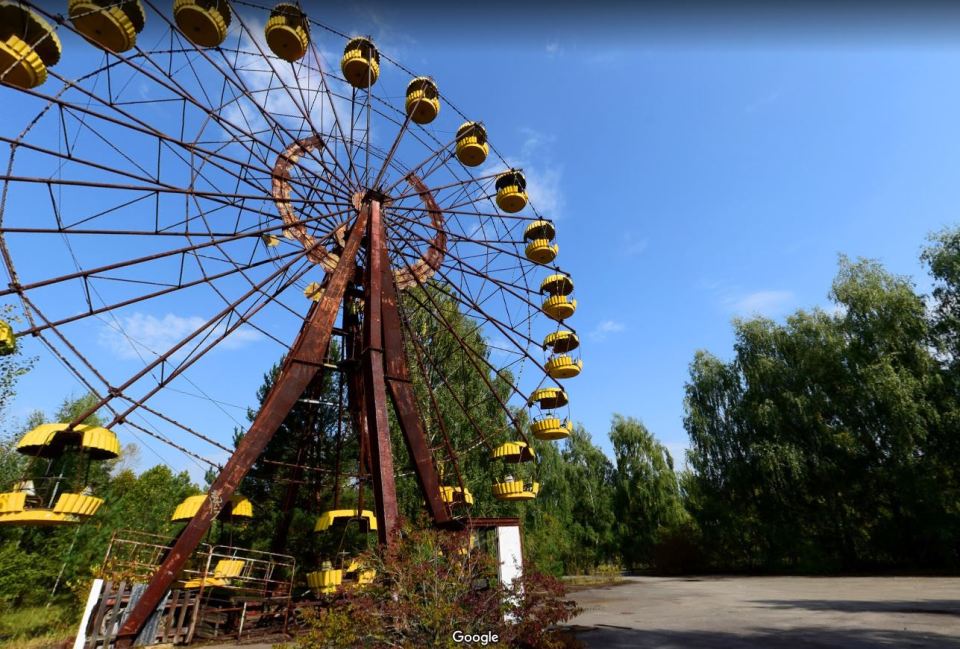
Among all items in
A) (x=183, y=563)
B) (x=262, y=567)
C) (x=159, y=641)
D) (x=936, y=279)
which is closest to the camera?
(x=183, y=563)

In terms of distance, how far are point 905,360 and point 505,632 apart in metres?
27.8

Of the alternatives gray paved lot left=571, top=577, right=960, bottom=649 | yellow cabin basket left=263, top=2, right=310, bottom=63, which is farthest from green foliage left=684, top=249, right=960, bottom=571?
yellow cabin basket left=263, top=2, right=310, bottom=63

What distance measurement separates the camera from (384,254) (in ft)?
42.9

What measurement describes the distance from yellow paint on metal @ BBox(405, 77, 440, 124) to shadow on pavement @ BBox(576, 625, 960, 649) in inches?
604

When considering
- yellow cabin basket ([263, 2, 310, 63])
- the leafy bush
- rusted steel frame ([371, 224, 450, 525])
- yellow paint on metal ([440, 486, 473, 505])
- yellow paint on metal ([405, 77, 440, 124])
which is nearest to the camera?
the leafy bush

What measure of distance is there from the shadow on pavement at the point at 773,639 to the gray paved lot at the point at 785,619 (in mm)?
12

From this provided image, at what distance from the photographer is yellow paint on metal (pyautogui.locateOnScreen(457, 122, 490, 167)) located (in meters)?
16.5

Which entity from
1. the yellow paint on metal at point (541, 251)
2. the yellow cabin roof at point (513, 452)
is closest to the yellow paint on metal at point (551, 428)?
the yellow cabin roof at point (513, 452)

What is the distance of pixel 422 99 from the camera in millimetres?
15875

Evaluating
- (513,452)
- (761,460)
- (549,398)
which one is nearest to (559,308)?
(549,398)

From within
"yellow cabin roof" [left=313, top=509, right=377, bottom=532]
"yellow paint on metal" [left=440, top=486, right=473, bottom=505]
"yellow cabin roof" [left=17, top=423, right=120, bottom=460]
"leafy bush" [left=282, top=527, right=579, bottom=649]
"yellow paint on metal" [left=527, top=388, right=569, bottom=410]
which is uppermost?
"yellow paint on metal" [left=527, top=388, right=569, bottom=410]

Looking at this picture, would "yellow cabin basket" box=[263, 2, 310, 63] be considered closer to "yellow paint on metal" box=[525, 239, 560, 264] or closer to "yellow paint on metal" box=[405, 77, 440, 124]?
"yellow paint on metal" box=[405, 77, 440, 124]

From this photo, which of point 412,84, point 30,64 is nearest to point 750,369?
point 412,84

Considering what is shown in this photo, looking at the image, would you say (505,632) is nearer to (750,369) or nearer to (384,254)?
(384,254)
